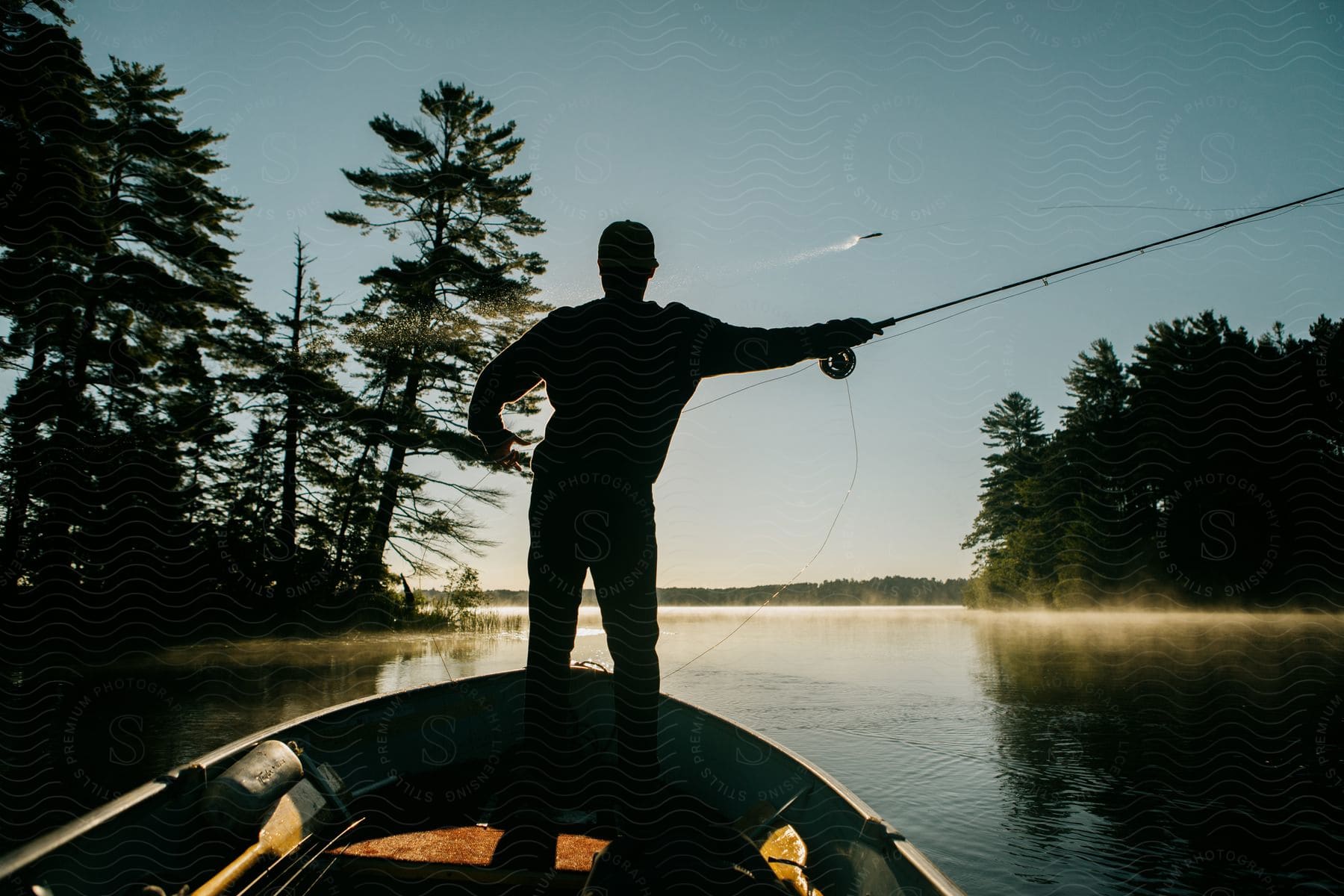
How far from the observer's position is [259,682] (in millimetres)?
14891

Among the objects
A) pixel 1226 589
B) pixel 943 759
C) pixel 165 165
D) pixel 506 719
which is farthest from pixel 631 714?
pixel 1226 589

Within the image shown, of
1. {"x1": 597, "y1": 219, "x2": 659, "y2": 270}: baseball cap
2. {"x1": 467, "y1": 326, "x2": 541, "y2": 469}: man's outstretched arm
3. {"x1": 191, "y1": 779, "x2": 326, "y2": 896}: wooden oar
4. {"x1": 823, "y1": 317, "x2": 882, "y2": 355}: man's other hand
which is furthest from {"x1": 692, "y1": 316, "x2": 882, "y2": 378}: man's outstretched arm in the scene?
{"x1": 191, "y1": 779, "x2": 326, "y2": 896}: wooden oar

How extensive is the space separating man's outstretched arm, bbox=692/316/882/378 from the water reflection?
5584 mm

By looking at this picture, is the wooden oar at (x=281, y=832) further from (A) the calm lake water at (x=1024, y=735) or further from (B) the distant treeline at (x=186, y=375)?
(B) the distant treeline at (x=186, y=375)

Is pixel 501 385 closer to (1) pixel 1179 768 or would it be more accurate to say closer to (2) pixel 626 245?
(2) pixel 626 245

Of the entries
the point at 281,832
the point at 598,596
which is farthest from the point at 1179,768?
the point at 281,832

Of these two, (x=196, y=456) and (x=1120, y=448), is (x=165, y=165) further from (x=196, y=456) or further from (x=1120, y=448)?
(x=1120, y=448)

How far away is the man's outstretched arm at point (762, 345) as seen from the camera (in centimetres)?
272

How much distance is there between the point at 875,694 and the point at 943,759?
5929 millimetres

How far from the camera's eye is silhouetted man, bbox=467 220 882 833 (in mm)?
2527

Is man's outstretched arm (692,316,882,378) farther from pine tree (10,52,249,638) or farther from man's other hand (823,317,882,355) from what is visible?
pine tree (10,52,249,638)

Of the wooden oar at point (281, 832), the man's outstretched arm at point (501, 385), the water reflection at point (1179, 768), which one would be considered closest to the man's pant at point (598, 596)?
the man's outstretched arm at point (501, 385)

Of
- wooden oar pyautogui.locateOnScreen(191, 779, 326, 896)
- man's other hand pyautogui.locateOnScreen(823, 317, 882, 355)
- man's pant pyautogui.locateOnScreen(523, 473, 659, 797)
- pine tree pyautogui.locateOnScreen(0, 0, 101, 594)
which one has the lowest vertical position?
wooden oar pyautogui.locateOnScreen(191, 779, 326, 896)

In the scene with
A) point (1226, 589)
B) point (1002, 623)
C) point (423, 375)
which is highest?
point (423, 375)
